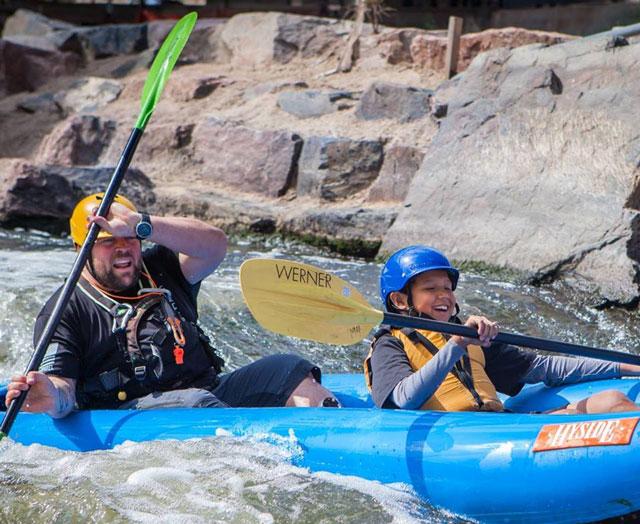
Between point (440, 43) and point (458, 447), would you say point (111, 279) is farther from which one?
point (440, 43)

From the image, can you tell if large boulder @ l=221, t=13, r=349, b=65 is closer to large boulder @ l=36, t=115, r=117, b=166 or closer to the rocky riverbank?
the rocky riverbank

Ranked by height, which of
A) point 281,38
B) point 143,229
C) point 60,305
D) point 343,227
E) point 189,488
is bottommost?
point 189,488

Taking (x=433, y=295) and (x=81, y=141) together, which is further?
(x=81, y=141)

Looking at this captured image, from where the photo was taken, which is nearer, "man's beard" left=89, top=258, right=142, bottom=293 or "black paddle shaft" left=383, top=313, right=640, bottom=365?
"black paddle shaft" left=383, top=313, right=640, bottom=365

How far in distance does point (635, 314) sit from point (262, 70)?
4.88 meters

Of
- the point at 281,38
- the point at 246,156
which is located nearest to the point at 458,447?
the point at 246,156

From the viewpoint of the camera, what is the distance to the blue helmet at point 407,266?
11.1ft

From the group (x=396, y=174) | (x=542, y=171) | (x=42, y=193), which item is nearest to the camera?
(x=542, y=171)

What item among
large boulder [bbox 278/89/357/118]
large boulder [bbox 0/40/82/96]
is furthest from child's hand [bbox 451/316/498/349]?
large boulder [bbox 0/40/82/96]

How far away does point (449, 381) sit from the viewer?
11.1ft

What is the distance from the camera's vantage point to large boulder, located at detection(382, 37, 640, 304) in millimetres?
6039

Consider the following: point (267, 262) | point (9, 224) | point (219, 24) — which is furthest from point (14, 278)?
point (219, 24)

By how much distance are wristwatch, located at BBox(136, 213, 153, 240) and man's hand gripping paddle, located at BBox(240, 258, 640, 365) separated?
0.40 meters

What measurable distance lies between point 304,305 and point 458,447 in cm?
71
